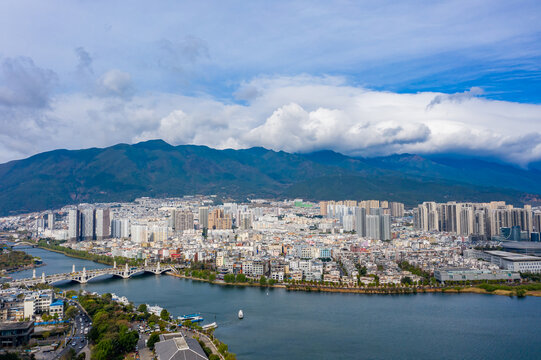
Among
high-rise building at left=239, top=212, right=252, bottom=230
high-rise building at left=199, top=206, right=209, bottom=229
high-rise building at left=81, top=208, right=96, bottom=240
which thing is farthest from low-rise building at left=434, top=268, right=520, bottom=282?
high-rise building at left=81, top=208, right=96, bottom=240

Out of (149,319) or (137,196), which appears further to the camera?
(137,196)

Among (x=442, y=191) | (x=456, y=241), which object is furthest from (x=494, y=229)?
(x=442, y=191)

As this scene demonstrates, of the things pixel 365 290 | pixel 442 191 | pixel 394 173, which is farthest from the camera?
pixel 394 173

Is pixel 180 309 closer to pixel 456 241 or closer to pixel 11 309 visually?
pixel 11 309

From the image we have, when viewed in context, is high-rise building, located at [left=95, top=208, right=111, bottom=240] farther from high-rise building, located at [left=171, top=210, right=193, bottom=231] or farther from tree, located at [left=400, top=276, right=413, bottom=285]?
tree, located at [left=400, top=276, right=413, bottom=285]

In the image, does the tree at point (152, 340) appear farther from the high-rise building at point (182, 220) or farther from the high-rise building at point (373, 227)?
the high-rise building at point (182, 220)

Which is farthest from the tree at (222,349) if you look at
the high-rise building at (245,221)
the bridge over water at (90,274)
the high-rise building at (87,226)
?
the high-rise building at (245,221)

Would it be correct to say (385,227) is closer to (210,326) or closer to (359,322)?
(359,322)


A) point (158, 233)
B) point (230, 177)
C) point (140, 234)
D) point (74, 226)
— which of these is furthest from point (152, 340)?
point (230, 177)
